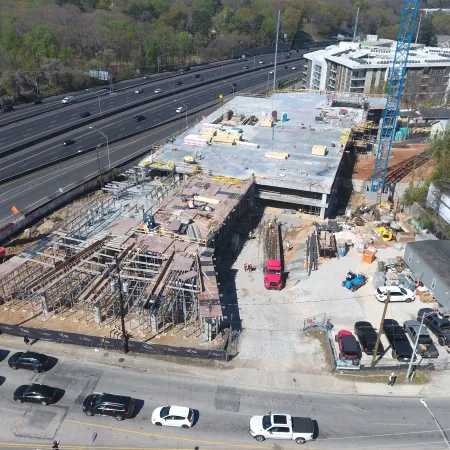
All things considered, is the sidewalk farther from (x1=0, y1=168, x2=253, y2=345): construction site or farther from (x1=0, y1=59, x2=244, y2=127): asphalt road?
(x1=0, y1=59, x2=244, y2=127): asphalt road

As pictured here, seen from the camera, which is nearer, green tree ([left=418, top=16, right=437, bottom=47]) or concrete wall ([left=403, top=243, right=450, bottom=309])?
concrete wall ([left=403, top=243, right=450, bottom=309])

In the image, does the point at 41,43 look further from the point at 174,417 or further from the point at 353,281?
the point at 174,417

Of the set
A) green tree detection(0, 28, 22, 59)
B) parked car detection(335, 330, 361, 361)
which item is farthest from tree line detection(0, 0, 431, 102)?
parked car detection(335, 330, 361, 361)

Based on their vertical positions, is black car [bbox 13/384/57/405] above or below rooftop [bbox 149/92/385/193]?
below

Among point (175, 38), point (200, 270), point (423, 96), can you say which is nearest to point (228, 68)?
point (175, 38)

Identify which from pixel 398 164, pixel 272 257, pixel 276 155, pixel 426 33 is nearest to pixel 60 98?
pixel 276 155

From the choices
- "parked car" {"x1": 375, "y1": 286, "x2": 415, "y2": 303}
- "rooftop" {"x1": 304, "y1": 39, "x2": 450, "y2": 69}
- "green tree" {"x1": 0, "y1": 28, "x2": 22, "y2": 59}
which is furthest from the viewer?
"green tree" {"x1": 0, "y1": 28, "x2": 22, "y2": 59}
